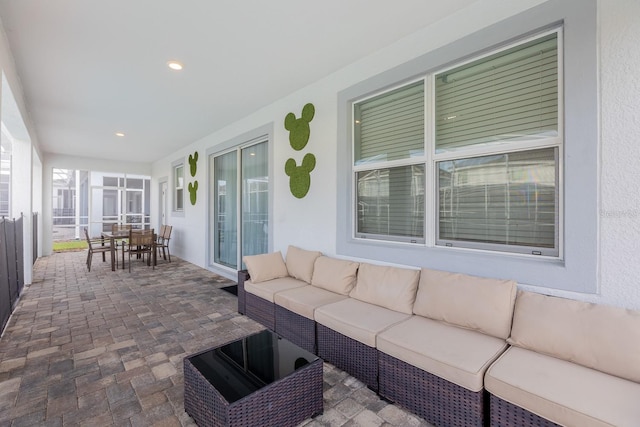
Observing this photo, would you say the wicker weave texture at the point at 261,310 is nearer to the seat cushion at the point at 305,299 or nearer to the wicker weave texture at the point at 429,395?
the seat cushion at the point at 305,299

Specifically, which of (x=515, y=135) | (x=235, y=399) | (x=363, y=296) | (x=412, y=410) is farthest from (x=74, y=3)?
(x=412, y=410)

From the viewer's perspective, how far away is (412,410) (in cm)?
185

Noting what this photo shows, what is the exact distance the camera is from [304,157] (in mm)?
3762

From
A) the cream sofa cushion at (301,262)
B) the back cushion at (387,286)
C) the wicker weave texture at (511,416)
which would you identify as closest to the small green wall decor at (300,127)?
the cream sofa cushion at (301,262)

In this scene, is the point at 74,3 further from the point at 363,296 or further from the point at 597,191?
the point at 597,191

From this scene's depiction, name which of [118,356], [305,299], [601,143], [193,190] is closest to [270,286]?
[305,299]

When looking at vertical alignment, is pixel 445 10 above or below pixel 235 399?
above

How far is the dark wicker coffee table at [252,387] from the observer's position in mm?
1511

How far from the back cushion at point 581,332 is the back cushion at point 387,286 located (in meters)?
0.74

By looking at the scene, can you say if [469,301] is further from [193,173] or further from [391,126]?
[193,173]

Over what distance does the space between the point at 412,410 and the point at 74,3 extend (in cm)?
384

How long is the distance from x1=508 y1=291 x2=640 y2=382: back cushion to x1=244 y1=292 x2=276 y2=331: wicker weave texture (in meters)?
2.16

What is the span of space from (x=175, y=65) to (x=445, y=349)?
3.71m

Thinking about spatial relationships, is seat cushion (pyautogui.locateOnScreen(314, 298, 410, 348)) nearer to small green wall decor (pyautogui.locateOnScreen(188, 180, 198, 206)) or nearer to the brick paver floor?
the brick paver floor
